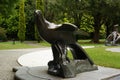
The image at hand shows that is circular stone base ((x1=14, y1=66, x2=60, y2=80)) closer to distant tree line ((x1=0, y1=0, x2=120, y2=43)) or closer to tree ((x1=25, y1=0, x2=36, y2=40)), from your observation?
distant tree line ((x1=0, y1=0, x2=120, y2=43))

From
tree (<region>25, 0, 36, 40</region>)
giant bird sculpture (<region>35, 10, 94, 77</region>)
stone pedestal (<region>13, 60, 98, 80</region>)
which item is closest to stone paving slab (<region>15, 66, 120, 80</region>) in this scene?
stone pedestal (<region>13, 60, 98, 80</region>)

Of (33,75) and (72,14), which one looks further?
(72,14)

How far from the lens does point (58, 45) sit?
9031 millimetres

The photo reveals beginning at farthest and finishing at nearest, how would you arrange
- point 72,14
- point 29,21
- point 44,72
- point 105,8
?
point 29,21 → point 72,14 → point 105,8 → point 44,72

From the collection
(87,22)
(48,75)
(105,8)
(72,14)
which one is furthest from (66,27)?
(87,22)

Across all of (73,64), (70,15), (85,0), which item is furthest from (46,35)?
(70,15)

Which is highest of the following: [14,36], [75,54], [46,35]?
[46,35]

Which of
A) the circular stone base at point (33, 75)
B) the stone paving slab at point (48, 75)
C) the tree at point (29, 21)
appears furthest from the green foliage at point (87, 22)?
the circular stone base at point (33, 75)

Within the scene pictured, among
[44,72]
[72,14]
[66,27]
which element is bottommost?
[72,14]

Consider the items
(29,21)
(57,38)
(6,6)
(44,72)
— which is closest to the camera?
(57,38)

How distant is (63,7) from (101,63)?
22.0m

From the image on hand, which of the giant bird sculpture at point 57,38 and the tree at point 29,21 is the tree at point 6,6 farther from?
the tree at point 29,21

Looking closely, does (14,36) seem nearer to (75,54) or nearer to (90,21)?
(90,21)

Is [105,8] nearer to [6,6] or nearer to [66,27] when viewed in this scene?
[6,6]
